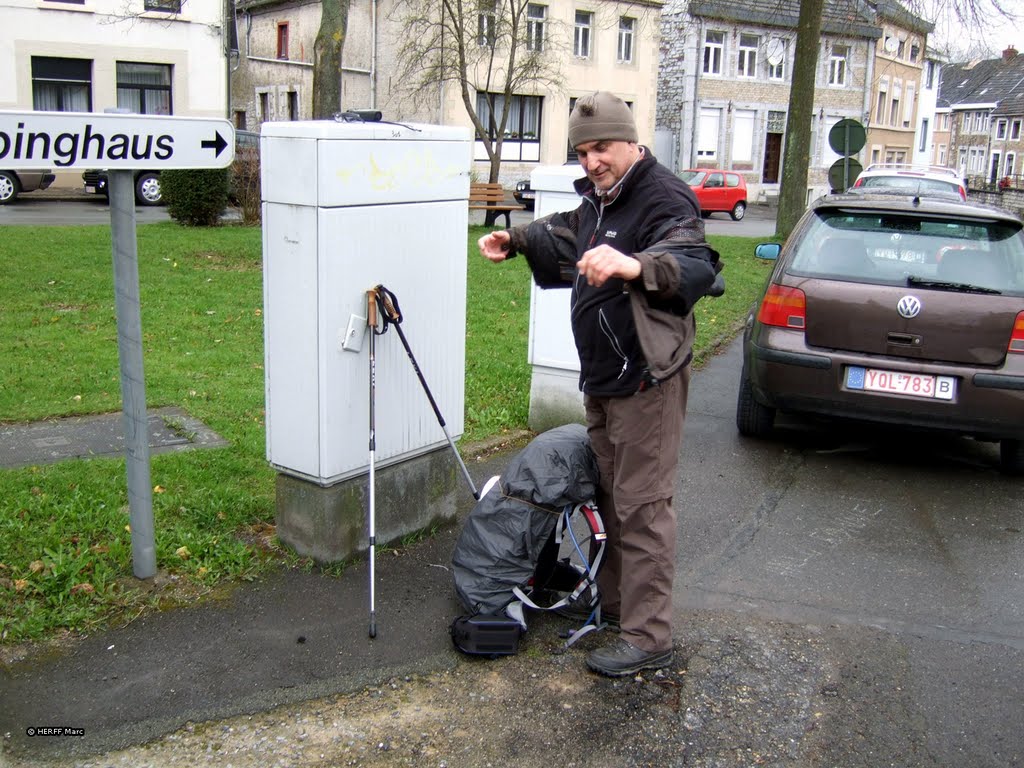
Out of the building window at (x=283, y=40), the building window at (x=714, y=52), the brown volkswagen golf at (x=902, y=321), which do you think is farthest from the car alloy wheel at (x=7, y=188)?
the building window at (x=714, y=52)

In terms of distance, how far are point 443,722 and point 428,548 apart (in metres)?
1.44

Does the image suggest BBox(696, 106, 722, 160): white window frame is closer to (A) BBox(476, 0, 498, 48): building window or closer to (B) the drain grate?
(A) BBox(476, 0, 498, 48): building window

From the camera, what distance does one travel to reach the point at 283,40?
4194cm

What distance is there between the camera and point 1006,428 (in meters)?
5.93

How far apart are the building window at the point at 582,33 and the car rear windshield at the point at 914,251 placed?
3630 cm

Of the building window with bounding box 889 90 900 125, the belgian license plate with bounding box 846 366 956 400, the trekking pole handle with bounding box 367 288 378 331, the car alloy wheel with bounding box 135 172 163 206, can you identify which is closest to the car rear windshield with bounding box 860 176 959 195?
the belgian license plate with bounding box 846 366 956 400

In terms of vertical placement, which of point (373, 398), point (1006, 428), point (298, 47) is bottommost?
point (1006, 428)

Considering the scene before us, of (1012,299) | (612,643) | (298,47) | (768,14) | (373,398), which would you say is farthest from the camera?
(768,14)

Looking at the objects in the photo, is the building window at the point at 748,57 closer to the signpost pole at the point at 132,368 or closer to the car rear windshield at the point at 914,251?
the car rear windshield at the point at 914,251

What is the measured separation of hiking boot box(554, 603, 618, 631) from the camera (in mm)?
4141

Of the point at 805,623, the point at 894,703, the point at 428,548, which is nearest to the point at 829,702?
the point at 894,703

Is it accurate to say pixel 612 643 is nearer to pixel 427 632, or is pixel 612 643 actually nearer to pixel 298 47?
pixel 427 632

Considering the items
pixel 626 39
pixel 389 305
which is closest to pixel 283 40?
pixel 626 39

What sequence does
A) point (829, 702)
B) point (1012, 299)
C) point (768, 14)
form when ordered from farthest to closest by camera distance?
point (768, 14), point (1012, 299), point (829, 702)
